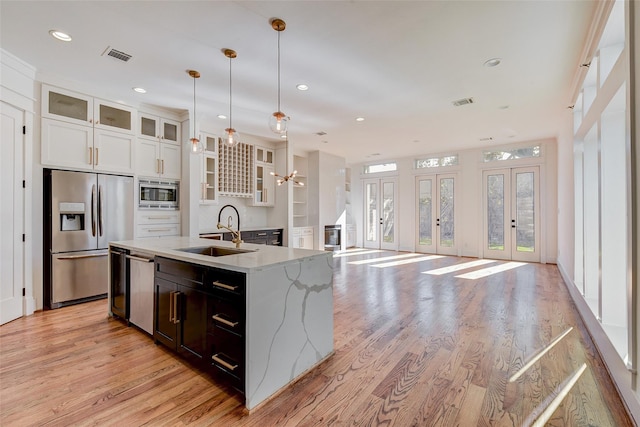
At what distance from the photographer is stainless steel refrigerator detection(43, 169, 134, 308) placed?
140 inches

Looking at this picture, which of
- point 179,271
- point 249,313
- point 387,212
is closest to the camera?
point 249,313

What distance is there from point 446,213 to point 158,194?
7.01 meters

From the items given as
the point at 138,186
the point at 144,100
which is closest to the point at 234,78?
the point at 144,100

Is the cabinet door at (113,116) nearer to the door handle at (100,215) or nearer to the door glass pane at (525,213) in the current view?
the door handle at (100,215)

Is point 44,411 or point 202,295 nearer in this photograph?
point 44,411

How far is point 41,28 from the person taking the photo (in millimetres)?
2596

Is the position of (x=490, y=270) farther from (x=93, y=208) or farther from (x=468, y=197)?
(x=93, y=208)

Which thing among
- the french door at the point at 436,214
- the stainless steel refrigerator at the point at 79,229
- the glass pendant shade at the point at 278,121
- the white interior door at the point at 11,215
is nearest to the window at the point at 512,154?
the french door at the point at 436,214

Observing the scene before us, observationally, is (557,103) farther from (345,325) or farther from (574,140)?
(345,325)

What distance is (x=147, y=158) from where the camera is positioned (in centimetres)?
447

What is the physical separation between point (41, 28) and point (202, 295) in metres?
2.86

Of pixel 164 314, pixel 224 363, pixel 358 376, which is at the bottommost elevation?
pixel 358 376

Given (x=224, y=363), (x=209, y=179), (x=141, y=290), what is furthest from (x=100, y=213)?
(x=224, y=363)

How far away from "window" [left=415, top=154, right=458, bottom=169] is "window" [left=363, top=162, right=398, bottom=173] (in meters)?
0.73
